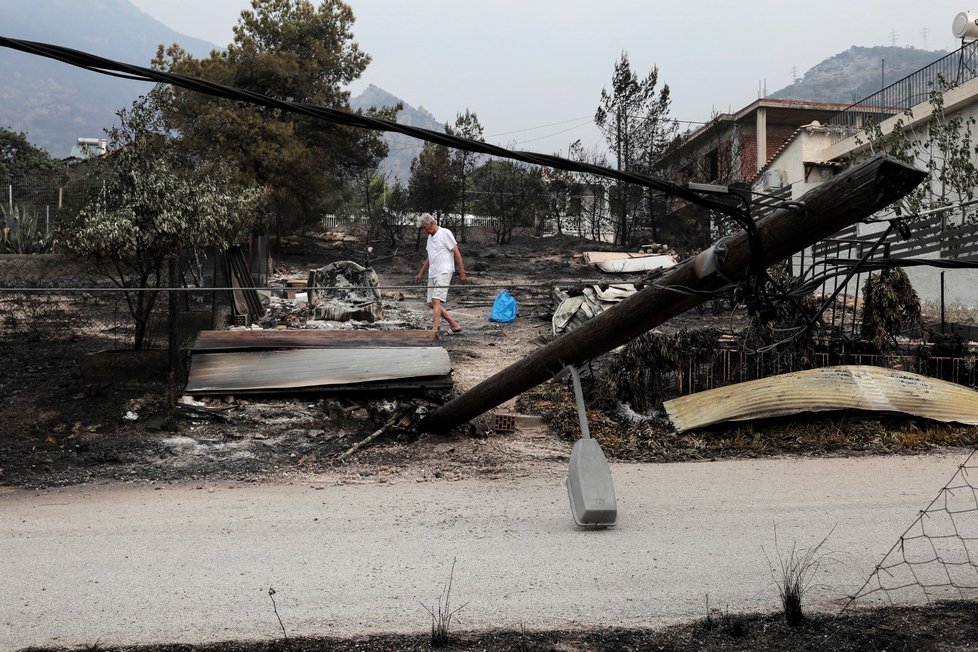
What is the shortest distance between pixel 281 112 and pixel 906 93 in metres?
17.9

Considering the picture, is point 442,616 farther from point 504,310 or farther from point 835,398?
point 504,310

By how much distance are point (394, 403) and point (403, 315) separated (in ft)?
17.2

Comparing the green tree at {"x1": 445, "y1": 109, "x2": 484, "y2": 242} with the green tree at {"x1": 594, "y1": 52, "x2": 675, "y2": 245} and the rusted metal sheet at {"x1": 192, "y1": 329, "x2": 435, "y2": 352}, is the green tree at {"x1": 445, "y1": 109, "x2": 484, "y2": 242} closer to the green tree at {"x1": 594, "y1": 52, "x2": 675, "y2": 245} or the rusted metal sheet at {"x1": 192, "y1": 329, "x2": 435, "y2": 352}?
the green tree at {"x1": 594, "y1": 52, "x2": 675, "y2": 245}

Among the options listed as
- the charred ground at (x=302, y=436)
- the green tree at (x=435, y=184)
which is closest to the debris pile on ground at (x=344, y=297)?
the charred ground at (x=302, y=436)

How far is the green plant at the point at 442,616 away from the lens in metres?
4.36

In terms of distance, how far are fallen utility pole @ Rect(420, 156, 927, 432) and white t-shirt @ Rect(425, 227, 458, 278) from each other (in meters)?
5.24

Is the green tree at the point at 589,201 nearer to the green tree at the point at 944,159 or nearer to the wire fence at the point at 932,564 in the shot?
the green tree at the point at 944,159

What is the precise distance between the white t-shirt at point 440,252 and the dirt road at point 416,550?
183 inches

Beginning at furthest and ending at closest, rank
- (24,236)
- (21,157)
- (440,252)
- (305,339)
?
(21,157) < (24,236) < (440,252) < (305,339)

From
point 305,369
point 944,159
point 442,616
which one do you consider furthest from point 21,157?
point 442,616

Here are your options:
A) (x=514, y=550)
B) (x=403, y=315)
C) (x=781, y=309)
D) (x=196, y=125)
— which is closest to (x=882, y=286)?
(x=781, y=309)

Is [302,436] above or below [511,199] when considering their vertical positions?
below

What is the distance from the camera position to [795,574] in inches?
211

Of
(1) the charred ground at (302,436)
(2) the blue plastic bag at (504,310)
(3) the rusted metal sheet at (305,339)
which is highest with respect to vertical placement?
(2) the blue plastic bag at (504,310)
